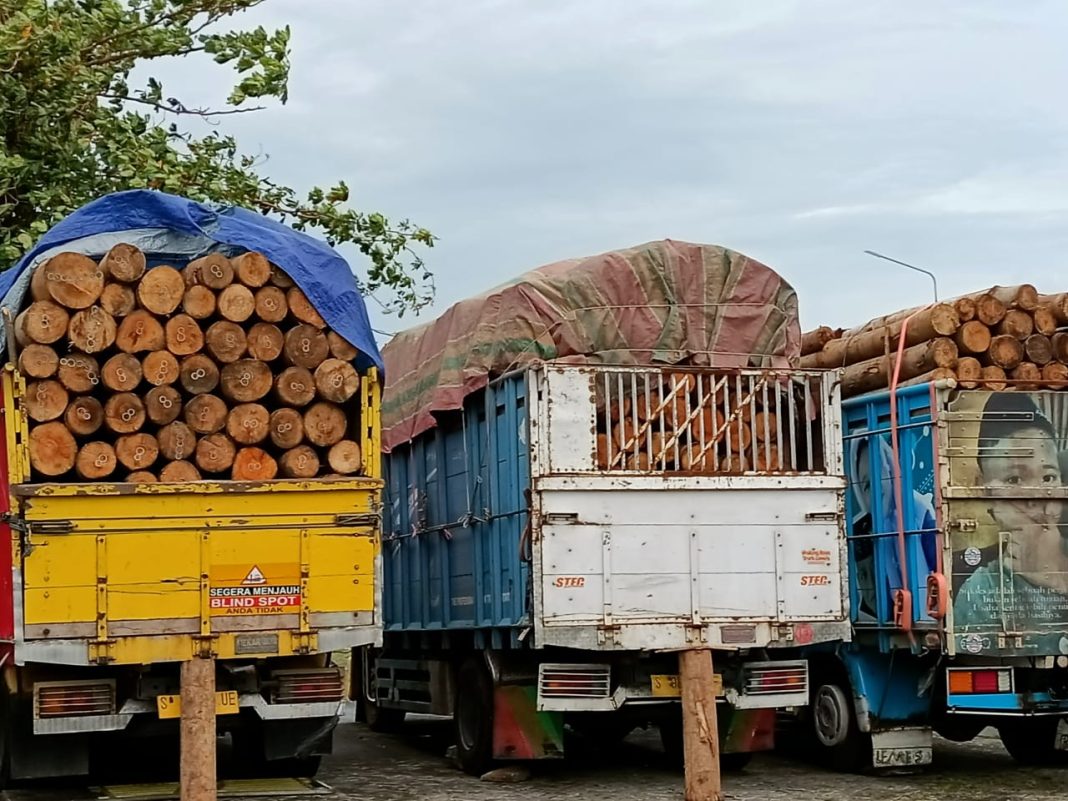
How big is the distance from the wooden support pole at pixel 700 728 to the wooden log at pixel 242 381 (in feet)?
10.6

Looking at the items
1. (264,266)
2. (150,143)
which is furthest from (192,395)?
(150,143)

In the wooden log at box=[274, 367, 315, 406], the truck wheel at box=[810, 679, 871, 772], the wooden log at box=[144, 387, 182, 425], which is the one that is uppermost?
the wooden log at box=[274, 367, 315, 406]

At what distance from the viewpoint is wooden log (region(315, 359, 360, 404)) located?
32.7 feet

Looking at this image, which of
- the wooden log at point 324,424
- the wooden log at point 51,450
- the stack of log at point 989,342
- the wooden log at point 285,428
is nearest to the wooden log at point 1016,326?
the stack of log at point 989,342

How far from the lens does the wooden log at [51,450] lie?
30.6 ft

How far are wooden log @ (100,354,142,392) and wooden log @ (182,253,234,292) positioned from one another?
0.64m

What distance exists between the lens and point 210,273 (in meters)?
9.82

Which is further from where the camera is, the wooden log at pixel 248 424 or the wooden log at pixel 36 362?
the wooden log at pixel 248 424

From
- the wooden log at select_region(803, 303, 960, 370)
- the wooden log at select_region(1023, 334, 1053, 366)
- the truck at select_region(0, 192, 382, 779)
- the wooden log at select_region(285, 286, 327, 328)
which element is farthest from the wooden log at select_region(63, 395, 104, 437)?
the wooden log at select_region(1023, 334, 1053, 366)

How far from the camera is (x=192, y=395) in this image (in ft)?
32.0

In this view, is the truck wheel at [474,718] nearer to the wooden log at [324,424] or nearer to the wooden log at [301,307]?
the wooden log at [324,424]

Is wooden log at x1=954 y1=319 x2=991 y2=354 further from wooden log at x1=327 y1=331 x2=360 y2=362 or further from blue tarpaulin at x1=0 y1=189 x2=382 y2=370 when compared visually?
wooden log at x1=327 y1=331 x2=360 y2=362

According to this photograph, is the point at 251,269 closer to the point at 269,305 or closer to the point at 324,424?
the point at 269,305

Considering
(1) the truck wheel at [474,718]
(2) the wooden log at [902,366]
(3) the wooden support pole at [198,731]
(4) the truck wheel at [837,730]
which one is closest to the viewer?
(3) the wooden support pole at [198,731]
